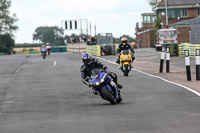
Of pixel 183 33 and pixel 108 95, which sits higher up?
pixel 183 33

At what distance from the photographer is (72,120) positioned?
950 cm

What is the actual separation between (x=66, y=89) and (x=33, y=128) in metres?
7.95

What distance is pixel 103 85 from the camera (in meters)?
12.1

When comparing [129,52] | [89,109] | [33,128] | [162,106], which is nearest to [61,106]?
[89,109]

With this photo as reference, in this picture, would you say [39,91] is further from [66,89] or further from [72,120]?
[72,120]

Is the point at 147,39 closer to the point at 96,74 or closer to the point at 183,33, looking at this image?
the point at 183,33

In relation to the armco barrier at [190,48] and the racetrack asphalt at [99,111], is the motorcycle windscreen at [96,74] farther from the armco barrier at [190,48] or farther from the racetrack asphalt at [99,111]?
the armco barrier at [190,48]

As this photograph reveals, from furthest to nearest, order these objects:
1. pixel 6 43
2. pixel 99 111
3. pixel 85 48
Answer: pixel 6 43 → pixel 85 48 → pixel 99 111

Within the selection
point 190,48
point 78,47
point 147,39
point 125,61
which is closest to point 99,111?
point 125,61

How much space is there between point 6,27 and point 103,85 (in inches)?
4191

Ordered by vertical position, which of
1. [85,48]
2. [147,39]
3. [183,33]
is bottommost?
[85,48]

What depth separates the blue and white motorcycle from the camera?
1201 cm

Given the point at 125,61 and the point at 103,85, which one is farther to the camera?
the point at 125,61

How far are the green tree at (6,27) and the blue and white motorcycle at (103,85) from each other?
325ft
